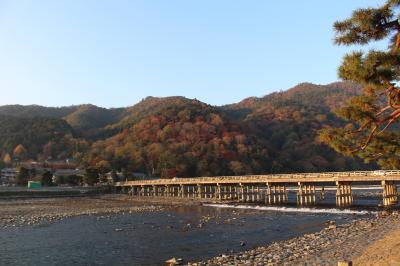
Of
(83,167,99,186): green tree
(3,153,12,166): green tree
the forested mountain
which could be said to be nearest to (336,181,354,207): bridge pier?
the forested mountain

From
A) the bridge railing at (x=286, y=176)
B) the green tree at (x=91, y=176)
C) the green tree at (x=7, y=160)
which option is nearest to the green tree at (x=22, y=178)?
the green tree at (x=91, y=176)

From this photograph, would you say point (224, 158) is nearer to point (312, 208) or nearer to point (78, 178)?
point (78, 178)

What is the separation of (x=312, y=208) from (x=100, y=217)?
18762 mm

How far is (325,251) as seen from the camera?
15086mm

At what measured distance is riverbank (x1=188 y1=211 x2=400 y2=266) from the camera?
13.0m

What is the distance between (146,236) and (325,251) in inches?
468

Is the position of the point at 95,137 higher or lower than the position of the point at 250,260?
higher

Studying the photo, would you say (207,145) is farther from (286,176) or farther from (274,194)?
(286,176)

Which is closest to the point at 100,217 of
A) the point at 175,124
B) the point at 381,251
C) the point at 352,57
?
the point at 381,251

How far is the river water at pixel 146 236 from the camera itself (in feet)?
59.1

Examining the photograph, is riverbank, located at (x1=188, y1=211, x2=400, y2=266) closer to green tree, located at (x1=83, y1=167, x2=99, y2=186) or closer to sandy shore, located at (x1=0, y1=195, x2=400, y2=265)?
sandy shore, located at (x1=0, y1=195, x2=400, y2=265)

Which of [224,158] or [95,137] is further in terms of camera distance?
[95,137]

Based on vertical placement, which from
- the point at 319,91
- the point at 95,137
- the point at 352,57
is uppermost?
the point at 319,91

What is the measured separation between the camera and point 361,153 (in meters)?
11.9
